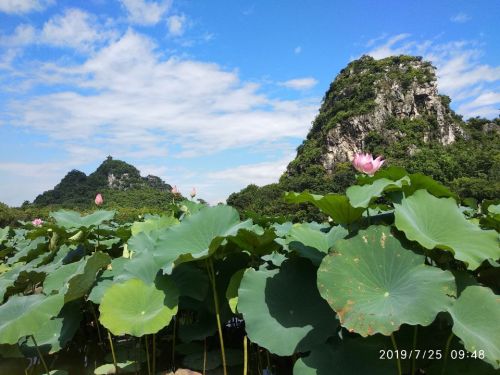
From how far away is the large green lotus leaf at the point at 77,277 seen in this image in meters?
1.83

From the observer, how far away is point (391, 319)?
113 centimetres

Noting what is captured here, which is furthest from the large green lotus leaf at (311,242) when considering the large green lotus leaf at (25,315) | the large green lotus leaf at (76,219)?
the large green lotus leaf at (76,219)

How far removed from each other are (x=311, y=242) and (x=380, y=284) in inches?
15.3

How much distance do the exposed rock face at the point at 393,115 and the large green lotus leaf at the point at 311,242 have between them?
52.6 m

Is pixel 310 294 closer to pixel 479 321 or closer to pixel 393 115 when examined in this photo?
pixel 479 321

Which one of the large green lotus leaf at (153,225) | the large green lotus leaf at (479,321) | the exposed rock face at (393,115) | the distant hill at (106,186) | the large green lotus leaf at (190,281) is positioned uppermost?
the exposed rock face at (393,115)

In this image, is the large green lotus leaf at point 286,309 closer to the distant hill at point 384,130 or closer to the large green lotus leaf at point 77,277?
the large green lotus leaf at point 77,277

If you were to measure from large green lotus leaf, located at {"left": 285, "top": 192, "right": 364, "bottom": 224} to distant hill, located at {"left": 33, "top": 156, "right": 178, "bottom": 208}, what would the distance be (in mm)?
46038

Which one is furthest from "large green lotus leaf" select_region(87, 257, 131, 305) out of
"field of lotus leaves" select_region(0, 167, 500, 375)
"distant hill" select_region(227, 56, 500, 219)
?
"distant hill" select_region(227, 56, 500, 219)

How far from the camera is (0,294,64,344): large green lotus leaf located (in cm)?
161

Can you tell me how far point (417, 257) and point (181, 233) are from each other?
101cm

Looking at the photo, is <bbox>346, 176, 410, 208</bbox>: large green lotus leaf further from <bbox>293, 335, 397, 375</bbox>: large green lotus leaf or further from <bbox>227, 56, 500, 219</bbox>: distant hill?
<bbox>227, 56, 500, 219</bbox>: distant hill

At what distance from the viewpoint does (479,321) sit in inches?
→ 49.4

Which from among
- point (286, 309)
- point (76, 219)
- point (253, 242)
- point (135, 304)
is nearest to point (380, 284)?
point (286, 309)
